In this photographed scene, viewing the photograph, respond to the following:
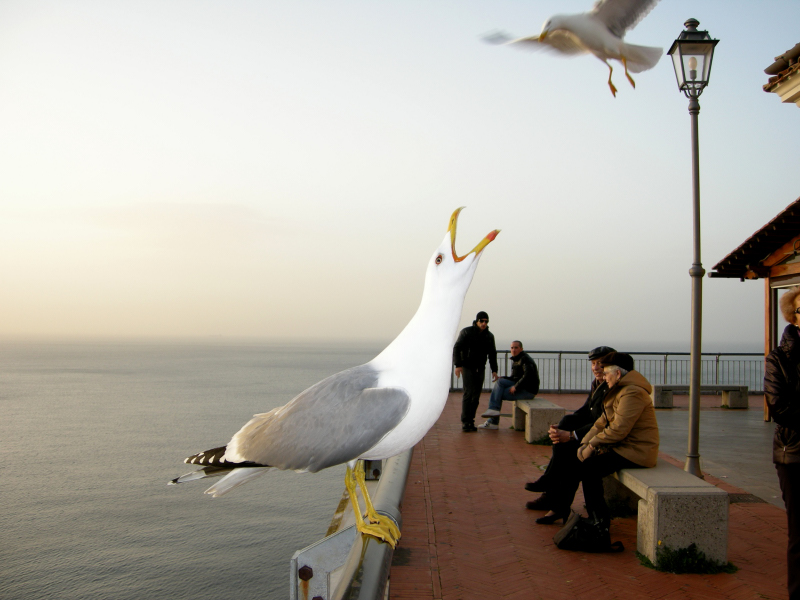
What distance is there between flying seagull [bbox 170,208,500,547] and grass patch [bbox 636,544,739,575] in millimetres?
3316

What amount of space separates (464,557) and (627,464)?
162 cm

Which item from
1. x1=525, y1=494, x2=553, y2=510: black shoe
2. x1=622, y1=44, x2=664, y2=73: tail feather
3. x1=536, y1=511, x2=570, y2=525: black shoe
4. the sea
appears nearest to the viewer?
x1=622, y1=44, x2=664, y2=73: tail feather

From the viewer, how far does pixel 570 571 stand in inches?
178

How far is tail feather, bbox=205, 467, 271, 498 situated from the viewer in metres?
2.25

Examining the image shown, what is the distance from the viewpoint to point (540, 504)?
5828 millimetres

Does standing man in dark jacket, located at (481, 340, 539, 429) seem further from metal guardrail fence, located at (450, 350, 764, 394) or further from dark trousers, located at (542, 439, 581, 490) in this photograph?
dark trousers, located at (542, 439, 581, 490)

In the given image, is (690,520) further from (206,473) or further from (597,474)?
(206,473)

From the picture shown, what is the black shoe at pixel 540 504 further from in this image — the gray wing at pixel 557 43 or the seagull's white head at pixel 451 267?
the seagull's white head at pixel 451 267

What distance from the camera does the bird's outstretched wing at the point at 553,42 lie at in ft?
11.2

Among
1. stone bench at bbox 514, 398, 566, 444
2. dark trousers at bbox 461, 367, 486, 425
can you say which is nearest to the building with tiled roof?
stone bench at bbox 514, 398, 566, 444

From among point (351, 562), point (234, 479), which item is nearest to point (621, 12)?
point (234, 479)

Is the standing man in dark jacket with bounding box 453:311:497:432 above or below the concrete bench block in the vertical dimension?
above

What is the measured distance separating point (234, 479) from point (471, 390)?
7.85 m

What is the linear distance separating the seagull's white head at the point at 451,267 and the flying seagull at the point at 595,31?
1891 mm
